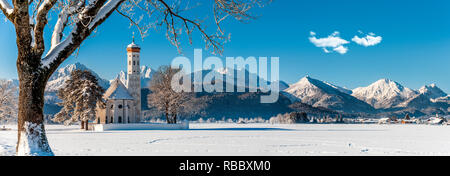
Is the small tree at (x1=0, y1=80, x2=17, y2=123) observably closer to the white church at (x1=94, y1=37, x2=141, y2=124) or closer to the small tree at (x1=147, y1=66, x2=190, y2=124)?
the white church at (x1=94, y1=37, x2=141, y2=124)

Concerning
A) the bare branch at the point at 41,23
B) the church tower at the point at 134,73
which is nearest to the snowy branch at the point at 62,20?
the bare branch at the point at 41,23

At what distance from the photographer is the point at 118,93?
5350cm

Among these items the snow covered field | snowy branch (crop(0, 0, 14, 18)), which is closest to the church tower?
the snow covered field

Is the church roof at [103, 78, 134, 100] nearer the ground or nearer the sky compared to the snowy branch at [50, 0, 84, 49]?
nearer the ground

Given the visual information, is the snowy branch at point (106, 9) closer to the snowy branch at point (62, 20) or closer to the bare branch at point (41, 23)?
the snowy branch at point (62, 20)

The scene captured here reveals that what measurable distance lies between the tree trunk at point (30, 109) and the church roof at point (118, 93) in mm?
41927

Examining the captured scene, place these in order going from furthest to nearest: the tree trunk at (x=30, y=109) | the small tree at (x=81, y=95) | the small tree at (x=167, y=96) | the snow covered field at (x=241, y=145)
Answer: the small tree at (x=167, y=96), the small tree at (x=81, y=95), the snow covered field at (x=241, y=145), the tree trunk at (x=30, y=109)

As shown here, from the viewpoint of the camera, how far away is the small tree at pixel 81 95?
44938 mm

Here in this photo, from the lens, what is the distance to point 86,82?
149ft

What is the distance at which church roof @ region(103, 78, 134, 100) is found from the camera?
52.8m

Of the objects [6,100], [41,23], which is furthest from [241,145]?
[6,100]
